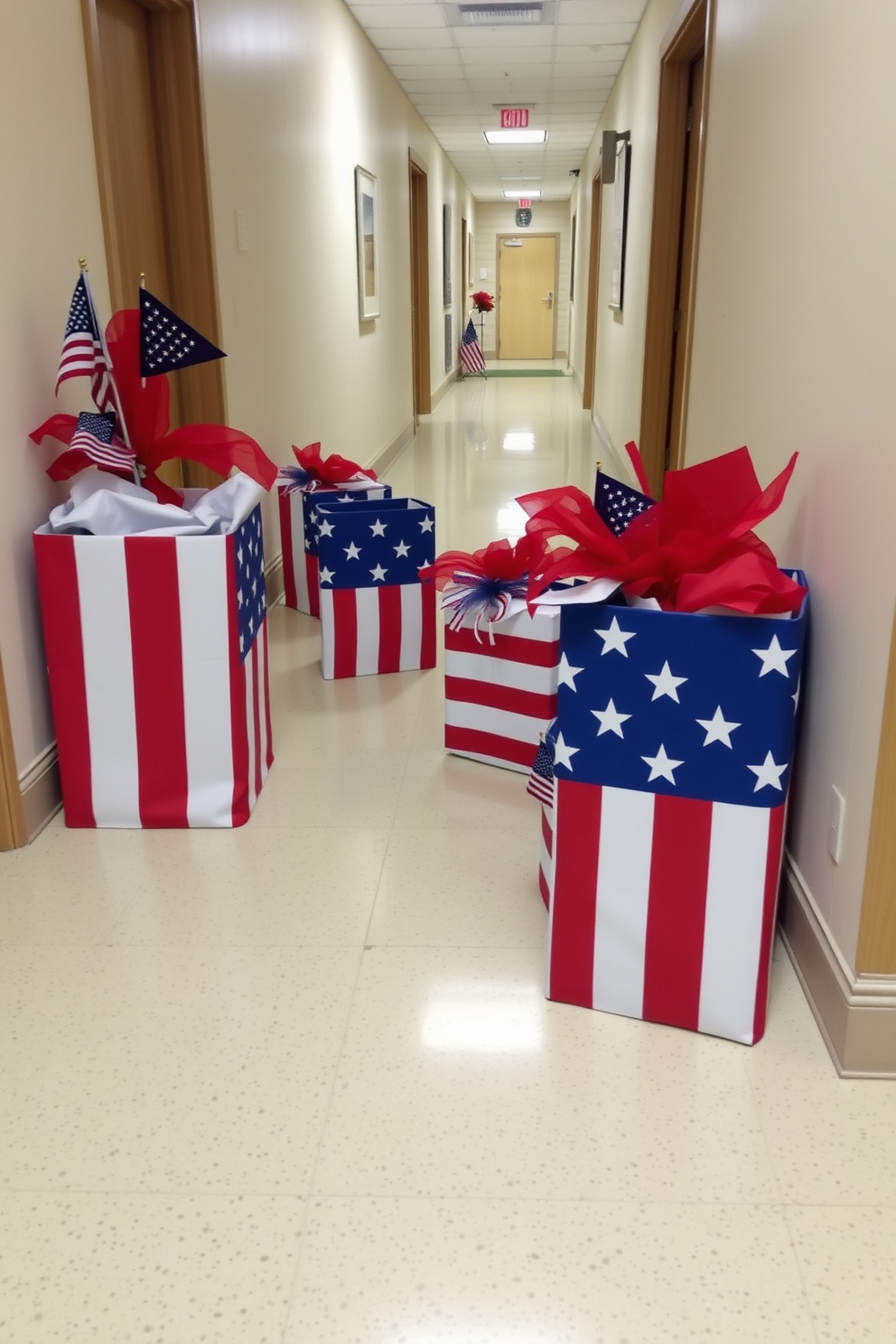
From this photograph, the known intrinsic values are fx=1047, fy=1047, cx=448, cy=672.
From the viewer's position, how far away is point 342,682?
3.62m

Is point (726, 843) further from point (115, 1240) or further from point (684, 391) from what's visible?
point (684, 391)

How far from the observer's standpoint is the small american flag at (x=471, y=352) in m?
15.9

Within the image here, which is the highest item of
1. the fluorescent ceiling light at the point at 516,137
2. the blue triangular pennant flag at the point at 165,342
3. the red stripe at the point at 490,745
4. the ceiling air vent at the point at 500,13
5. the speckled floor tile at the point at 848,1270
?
the fluorescent ceiling light at the point at 516,137

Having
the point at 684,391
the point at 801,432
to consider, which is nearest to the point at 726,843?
the point at 801,432

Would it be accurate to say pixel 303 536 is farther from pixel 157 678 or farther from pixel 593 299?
pixel 593 299

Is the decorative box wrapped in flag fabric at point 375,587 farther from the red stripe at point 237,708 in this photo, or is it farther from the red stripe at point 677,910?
the red stripe at point 677,910

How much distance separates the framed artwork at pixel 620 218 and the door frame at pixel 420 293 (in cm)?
305

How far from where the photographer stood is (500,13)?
20.9 feet

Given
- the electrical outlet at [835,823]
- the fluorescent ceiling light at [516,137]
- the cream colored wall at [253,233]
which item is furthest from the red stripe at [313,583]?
the fluorescent ceiling light at [516,137]

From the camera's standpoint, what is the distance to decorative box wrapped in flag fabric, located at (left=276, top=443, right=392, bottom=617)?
4.15 m

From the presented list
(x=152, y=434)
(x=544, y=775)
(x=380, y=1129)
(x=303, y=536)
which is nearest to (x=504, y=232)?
(x=303, y=536)

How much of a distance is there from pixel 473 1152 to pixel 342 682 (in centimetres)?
218

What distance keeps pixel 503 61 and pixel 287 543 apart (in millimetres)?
5262

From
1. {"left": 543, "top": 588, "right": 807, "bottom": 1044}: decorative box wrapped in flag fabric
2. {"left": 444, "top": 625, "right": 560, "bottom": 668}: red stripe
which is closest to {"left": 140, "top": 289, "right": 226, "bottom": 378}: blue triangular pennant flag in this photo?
{"left": 444, "top": 625, "right": 560, "bottom": 668}: red stripe
